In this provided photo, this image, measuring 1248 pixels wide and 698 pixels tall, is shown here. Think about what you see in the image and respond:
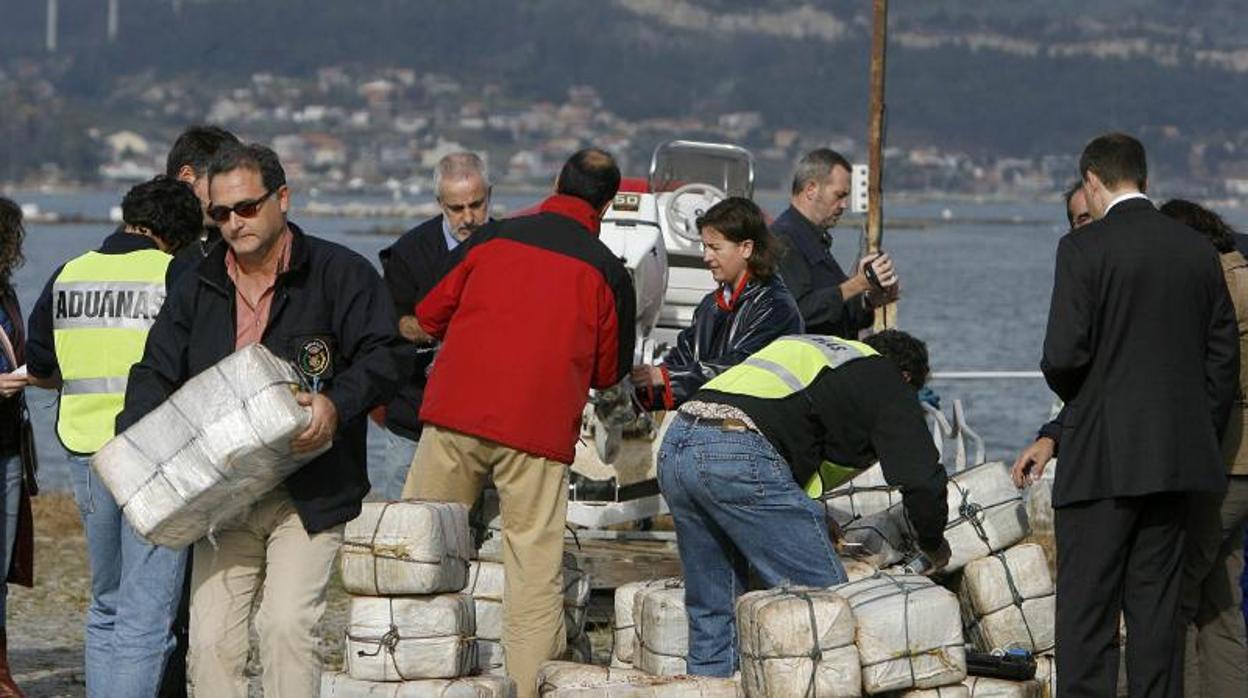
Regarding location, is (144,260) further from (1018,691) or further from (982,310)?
(982,310)

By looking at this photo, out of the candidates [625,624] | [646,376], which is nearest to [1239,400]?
[646,376]

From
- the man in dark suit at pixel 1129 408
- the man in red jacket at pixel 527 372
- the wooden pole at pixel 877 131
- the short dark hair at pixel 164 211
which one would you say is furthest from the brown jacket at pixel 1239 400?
the wooden pole at pixel 877 131

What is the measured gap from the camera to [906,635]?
7.41 meters

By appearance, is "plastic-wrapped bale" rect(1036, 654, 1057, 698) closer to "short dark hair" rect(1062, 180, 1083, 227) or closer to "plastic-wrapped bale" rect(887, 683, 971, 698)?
"plastic-wrapped bale" rect(887, 683, 971, 698)

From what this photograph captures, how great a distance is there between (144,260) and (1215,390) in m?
3.32

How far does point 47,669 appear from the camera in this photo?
395 inches

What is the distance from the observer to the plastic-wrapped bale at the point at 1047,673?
8469mm

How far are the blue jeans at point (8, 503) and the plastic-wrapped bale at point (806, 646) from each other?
2762 millimetres

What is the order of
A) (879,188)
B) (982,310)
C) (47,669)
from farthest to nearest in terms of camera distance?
(982,310)
(879,188)
(47,669)

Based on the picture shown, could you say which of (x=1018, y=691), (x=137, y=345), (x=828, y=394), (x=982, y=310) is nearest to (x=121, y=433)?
(x=137, y=345)

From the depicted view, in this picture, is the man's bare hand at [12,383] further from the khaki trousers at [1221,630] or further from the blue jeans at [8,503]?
the khaki trousers at [1221,630]

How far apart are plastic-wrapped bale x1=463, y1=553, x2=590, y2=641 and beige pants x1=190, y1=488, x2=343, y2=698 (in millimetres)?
1797

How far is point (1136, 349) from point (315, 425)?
253cm

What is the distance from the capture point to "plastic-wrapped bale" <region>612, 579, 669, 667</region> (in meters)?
8.97
